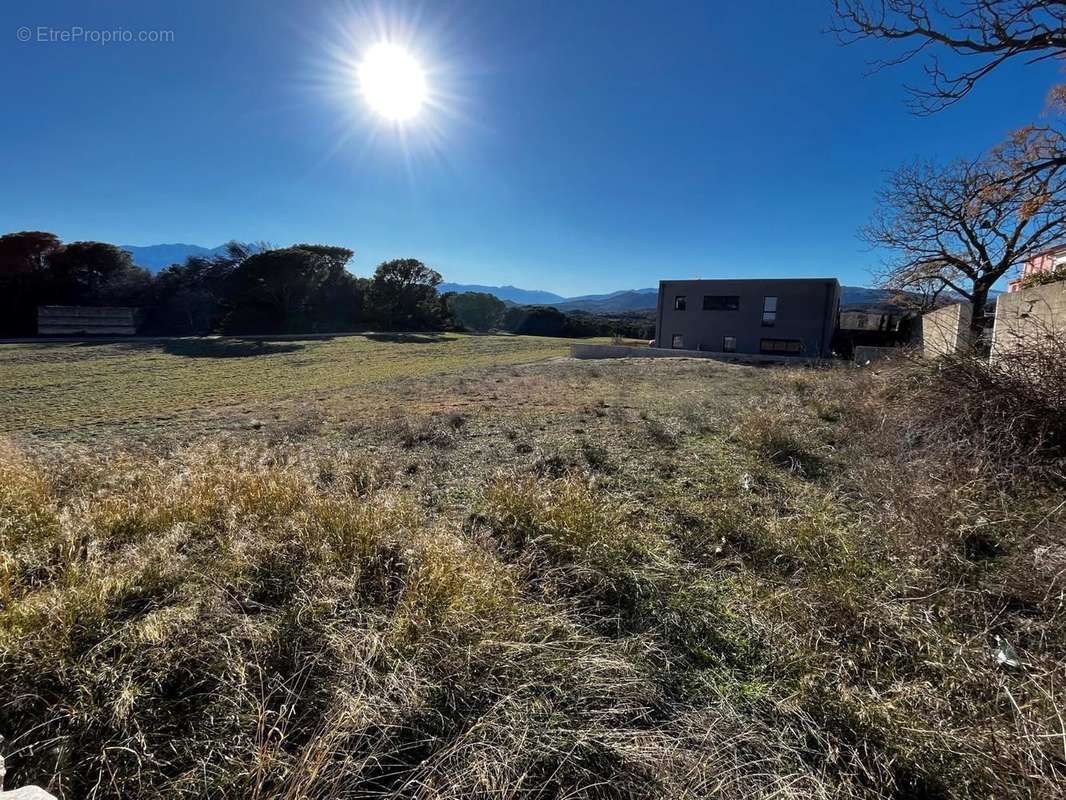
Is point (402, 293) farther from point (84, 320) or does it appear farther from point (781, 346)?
point (781, 346)

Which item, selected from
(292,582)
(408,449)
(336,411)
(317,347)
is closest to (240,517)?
(292,582)

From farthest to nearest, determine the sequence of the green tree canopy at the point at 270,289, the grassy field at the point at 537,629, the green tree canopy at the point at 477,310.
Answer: the green tree canopy at the point at 477,310 → the green tree canopy at the point at 270,289 → the grassy field at the point at 537,629

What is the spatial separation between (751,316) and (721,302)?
195cm

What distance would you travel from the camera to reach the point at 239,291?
121ft

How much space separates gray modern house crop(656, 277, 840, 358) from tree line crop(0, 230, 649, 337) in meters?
15.9

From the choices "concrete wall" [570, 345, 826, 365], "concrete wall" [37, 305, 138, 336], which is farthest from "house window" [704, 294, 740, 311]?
"concrete wall" [37, 305, 138, 336]

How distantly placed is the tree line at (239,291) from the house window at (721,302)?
16855 mm

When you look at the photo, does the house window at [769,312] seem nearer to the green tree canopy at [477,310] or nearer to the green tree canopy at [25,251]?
the green tree canopy at [477,310]

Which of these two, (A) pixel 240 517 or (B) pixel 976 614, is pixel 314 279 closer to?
(A) pixel 240 517

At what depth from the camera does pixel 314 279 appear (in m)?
38.5

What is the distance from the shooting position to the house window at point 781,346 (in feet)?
83.1

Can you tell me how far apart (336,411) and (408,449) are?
350 centimetres

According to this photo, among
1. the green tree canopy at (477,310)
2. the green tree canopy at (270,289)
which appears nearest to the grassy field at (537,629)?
the green tree canopy at (270,289)

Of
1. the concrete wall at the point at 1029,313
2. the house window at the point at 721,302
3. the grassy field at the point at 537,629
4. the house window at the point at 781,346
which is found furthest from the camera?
the house window at the point at 721,302
